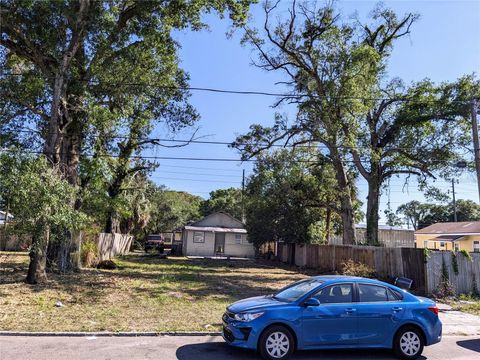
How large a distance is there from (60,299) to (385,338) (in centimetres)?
958

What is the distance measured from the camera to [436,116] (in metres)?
24.6

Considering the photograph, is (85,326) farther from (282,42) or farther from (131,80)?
(282,42)

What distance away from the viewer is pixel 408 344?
8.34 m

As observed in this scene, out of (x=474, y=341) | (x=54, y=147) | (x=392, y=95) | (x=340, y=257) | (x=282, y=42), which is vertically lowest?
(x=474, y=341)

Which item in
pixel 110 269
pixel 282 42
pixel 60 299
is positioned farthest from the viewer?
pixel 282 42

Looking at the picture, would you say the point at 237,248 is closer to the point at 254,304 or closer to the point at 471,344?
the point at 471,344

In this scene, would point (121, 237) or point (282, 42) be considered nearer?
point (282, 42)

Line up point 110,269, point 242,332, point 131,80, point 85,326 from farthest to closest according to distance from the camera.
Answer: point 110,269, point 131,80, point 85,326, point 242,332

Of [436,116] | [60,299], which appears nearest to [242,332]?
[60,299]

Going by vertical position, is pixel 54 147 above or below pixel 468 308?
above

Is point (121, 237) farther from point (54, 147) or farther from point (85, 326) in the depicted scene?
point (85, 326)

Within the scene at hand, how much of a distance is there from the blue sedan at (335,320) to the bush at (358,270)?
12341 millimetres

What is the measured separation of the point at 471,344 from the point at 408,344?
2344 mm

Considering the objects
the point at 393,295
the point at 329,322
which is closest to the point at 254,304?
the point at 329,322
